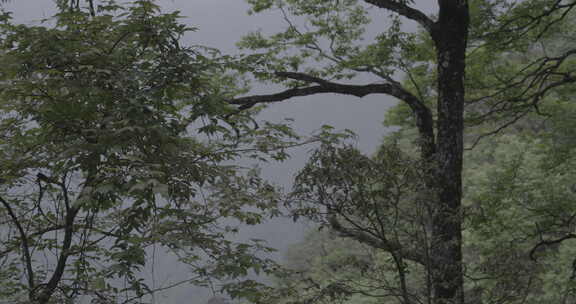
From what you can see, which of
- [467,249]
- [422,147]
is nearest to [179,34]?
[422,147]

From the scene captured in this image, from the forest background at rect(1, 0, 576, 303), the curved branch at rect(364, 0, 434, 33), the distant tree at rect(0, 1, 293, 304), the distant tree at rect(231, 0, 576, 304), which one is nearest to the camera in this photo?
the distant tree at rect(0, 1, 293, 304)

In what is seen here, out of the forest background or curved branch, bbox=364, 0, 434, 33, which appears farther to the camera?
curved branch, bbox=364, 0, 434, 33

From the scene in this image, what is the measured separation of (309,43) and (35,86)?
15.8 ft

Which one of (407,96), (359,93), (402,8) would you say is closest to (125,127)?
(402,8)

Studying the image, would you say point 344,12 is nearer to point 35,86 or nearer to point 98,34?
point 98,34

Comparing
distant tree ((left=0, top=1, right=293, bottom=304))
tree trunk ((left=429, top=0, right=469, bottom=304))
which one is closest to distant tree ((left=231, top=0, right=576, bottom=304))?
tree trunk ((left=429, top=0, right=469, bottom=304))

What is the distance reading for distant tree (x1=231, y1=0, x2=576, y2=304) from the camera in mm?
3463

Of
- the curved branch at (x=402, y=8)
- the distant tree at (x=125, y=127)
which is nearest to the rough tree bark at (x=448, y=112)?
the curved branch at (x=402, y=8)

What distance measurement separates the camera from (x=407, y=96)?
18.4 feet

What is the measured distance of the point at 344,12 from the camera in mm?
6910

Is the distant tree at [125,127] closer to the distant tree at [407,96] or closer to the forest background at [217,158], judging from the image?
the forest background at [217,158]

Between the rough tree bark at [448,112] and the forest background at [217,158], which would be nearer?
the forest background at [217,158]

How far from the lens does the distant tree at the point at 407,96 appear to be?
11.4 ft

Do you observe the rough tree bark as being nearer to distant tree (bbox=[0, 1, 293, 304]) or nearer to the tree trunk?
the tree trunk
